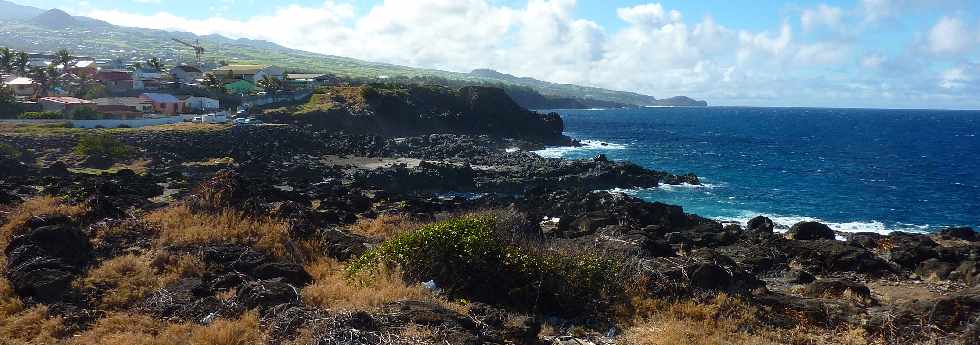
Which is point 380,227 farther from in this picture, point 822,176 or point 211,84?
point 211,84

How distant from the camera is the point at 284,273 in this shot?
31.5ft

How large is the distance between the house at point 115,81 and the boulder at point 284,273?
78.4 meters

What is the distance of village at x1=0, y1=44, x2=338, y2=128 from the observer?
5375 centimetres

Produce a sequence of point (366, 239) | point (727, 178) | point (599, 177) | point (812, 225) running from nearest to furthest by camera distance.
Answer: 1. point (366, 239)
2. point (812, 225)
3. point (599, 177)
4. point (727, 178)

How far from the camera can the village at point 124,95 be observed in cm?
5375

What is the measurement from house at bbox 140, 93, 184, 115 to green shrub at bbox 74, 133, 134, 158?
86.1 ft

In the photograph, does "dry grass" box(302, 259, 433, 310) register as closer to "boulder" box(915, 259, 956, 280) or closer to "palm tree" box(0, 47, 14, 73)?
"boulder" box(915, 259, 956, 280)

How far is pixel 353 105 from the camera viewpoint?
75688 millimetres

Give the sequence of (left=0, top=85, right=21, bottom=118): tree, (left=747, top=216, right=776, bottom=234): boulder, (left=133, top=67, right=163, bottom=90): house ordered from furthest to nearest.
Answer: (left=133, top=67, right=163, bottom=90): house < (left=0, top=85, right=21, bottom=118): tree < (left=747, top=216, right=776, bottom=234): boulder

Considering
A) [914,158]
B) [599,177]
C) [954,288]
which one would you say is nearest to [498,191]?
[599,177]

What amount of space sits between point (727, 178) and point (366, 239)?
45086 mm

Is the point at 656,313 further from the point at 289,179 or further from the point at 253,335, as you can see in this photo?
the point at 289,179

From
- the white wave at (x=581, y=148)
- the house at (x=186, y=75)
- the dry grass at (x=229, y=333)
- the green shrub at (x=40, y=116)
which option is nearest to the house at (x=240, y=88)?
the house at (x=186, y=75)

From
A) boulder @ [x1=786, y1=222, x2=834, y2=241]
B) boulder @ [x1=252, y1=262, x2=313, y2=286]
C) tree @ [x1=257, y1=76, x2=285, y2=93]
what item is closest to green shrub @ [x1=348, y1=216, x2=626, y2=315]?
boulder @ [x1=252, y1=262, x2=313, y2=286]
